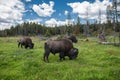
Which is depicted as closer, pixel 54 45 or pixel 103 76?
pixel 103 76

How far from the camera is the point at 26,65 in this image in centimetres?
1512

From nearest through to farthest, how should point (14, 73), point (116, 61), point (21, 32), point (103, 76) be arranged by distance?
point (103, 76)
point (14, 73)
point (116, 61)
point (21, 32)

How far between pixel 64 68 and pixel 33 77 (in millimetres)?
3021

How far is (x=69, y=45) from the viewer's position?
65.9 ft

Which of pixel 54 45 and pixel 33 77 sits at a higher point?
pixel 54 45

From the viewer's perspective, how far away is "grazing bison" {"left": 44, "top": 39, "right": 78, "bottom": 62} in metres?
18.8

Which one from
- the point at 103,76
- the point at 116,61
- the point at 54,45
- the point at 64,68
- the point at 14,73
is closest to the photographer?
the point at 103,76

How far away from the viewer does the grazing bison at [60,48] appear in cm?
1884

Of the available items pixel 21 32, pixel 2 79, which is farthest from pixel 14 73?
pixel 21 32

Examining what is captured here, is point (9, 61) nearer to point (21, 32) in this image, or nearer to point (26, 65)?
point (26, 65)

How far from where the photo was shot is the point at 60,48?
19328 mm

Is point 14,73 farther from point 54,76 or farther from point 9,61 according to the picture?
point 9,61

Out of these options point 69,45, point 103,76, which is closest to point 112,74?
point 103,76

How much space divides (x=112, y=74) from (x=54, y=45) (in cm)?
733
